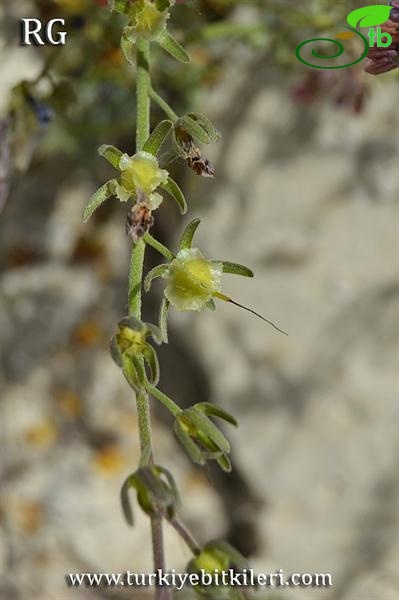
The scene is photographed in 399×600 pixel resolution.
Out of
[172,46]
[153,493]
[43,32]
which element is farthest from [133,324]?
[43,32]

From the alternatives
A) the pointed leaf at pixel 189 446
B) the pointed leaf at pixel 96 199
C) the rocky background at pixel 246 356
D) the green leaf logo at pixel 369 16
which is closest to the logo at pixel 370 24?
the green leaf logo at pixel 369 16

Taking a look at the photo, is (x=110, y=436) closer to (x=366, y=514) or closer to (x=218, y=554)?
(x=366, y=514)

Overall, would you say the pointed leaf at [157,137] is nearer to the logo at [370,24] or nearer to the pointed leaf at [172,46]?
the pointed leaf at [172,46]

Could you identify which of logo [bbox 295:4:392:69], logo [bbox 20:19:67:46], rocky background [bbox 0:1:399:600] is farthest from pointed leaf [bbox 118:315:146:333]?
rocky background [bbox 0:1:399:600]

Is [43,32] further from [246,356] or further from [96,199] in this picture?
[246,356]

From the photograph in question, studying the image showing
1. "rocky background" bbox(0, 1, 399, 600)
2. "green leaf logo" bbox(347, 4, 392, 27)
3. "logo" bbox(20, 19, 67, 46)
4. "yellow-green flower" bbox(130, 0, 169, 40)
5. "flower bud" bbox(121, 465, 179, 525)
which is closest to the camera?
"flower bud" bbox(121, 465, 179, 525)

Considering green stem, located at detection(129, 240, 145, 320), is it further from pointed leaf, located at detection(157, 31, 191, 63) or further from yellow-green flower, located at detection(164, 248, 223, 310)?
pointed leaf, located at detection(157, 31, 191, 63)
